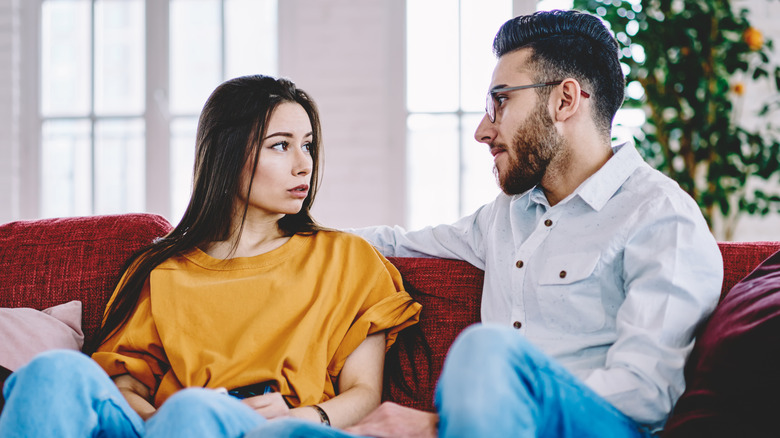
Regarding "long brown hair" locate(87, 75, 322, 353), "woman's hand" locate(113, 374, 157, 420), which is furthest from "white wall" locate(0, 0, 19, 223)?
"woman's hand" locate(113, 374, 157, 420)

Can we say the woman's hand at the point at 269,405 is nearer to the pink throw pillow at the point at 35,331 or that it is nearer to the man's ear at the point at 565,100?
the pink throw pillow at the point at 35,331

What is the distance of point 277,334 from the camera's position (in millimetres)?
1563

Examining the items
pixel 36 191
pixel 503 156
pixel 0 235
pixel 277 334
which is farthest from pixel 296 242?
pixel 36 191

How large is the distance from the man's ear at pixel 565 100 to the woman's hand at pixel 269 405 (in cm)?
83

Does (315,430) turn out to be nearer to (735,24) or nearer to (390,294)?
(390,294)

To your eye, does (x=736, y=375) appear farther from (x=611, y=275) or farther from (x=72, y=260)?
(x=72, y=260)

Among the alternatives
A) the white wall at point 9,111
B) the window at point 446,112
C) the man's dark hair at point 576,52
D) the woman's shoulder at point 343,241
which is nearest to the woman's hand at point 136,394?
the woman's shoulder at point 343,241

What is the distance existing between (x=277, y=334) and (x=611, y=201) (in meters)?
0.75

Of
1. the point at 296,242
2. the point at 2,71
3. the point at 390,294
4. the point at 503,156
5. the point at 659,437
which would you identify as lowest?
the point at 659,437

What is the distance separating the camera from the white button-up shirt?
4.02 ft

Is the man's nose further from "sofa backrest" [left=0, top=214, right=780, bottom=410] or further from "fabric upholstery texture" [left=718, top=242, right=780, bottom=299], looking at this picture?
"fabric upholstery texture" [left=718, top=242, right=780, bottom=299]

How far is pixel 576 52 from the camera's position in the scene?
5.41 ft

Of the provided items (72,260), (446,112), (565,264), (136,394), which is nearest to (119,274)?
(72,260)

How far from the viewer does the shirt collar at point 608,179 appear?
1516 mm
